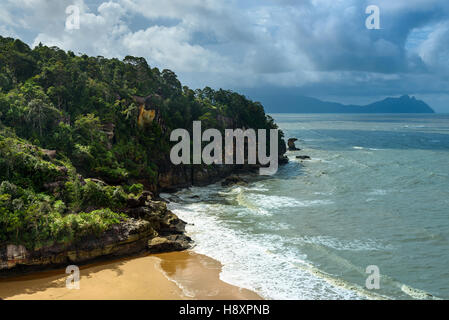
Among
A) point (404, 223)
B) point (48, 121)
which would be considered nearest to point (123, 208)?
point (48, 121)

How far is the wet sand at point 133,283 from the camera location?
18.5 metres

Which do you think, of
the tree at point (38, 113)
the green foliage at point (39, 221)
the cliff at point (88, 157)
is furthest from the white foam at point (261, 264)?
the tree at point (38, 113)

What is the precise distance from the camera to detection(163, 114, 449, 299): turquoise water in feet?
68.9

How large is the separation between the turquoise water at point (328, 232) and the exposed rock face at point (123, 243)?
102 inches

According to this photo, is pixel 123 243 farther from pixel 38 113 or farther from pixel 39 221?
pixel 38 113

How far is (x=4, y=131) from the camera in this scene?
29.4 meters

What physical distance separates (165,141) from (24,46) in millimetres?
26334

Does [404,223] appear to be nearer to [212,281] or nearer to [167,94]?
[212,281]

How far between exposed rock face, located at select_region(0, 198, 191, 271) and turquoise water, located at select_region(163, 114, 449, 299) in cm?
259

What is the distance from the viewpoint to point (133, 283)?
20000 millimetres

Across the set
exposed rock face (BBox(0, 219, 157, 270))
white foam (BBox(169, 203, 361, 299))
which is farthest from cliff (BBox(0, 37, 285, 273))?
white foam (BBox(169, 203, 361, 299))

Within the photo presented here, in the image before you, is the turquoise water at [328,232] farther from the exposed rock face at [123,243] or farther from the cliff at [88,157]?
the cliff at [88,157]

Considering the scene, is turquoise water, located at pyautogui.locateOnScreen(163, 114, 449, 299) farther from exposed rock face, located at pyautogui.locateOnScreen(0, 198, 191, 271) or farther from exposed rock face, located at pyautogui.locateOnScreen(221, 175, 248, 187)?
exposed rock face, located at pyautogui.locateOnScreen(0, 198, 191, 271)

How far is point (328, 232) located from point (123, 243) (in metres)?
18.4
